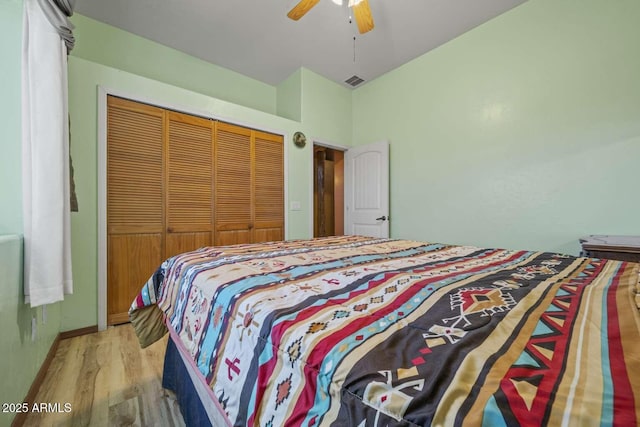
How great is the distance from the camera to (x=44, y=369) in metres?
1.54

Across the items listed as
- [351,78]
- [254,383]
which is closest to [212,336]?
[254,383]

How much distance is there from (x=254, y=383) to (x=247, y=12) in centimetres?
313

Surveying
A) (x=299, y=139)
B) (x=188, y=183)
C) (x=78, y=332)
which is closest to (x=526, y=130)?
(x=299, y=139)

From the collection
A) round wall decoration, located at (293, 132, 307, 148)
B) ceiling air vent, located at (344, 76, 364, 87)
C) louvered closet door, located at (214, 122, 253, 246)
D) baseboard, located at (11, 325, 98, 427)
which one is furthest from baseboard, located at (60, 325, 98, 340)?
ceiling air vent, located at (344, 76, 364, 87)

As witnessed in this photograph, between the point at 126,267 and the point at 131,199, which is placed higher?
the point at 131,199

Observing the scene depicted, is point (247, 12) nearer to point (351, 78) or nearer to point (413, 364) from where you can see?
point (351, 78)

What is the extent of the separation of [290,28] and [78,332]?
3.49 m

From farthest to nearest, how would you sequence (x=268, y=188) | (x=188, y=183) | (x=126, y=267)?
(x=268, y=188), (x=188, y=183), (x=126, y=267)

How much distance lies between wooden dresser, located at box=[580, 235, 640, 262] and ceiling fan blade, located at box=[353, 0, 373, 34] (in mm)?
2335

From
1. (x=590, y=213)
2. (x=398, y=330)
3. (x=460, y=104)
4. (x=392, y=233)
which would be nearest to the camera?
(x=398, y=330)

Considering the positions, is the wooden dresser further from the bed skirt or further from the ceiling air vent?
the ceiling air vent

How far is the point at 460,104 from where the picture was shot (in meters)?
2.90

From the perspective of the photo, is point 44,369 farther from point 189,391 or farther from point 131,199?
point 131,199

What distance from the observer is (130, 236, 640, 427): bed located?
350 millimetres
